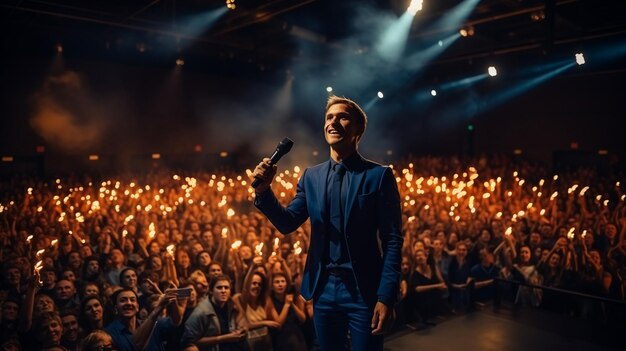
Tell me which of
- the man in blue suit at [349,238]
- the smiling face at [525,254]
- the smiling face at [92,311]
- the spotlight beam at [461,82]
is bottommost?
the smiling face at [92,311]

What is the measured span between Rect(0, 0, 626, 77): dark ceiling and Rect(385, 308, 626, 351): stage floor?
7.55 m

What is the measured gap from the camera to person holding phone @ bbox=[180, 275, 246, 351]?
4.32 meters

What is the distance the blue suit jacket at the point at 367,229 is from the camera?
202 cm

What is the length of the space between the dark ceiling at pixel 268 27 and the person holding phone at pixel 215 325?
7668 millimetres

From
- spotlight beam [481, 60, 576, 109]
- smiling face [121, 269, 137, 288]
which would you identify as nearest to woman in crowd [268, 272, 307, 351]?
smiling face [121, 269, 137, 288]

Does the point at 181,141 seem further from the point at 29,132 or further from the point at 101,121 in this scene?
the point at 29,132

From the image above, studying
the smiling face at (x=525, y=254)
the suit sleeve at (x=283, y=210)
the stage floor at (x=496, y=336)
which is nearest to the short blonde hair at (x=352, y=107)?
the suit sleeve at (x=283, y=210)

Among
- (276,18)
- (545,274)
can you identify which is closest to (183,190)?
(276,18)

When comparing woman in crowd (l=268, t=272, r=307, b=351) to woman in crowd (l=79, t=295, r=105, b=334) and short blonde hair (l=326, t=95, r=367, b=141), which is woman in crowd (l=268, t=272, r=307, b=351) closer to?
woman in crowd (l=79, t=295, r=105, b=334)

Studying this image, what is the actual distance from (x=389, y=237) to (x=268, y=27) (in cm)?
1391

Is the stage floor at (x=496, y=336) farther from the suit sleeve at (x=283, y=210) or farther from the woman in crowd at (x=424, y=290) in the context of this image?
the suit sleeve at (x=283, y=210)

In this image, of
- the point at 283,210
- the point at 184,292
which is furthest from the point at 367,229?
the point at 184,292

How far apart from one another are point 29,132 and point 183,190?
7.99m

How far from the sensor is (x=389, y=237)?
205 centimetres
